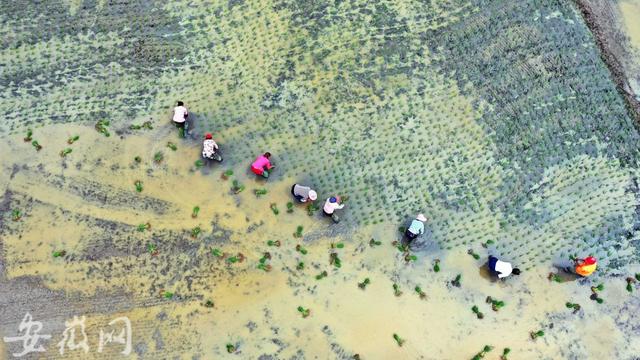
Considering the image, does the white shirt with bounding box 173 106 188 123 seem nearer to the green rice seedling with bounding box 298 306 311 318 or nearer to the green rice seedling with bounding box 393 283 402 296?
the green rice seedling with bounding box 298 306 311 318

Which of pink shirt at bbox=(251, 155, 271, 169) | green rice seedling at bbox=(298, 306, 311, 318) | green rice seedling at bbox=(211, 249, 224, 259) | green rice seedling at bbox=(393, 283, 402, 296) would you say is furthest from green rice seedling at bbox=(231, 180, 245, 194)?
green rice seedling at bbox=(393, 283, 402, 296)

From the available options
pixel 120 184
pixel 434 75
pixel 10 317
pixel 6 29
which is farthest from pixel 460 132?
pixel 6 29

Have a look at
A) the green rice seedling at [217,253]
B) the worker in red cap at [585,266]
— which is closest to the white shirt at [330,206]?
the green rice seedling at [217,253]

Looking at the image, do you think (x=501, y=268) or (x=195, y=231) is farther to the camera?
(x=195, y=231)

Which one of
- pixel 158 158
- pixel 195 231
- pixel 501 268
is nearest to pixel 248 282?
pixel 195 231

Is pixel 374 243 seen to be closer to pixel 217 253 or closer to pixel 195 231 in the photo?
pixel 217 253
